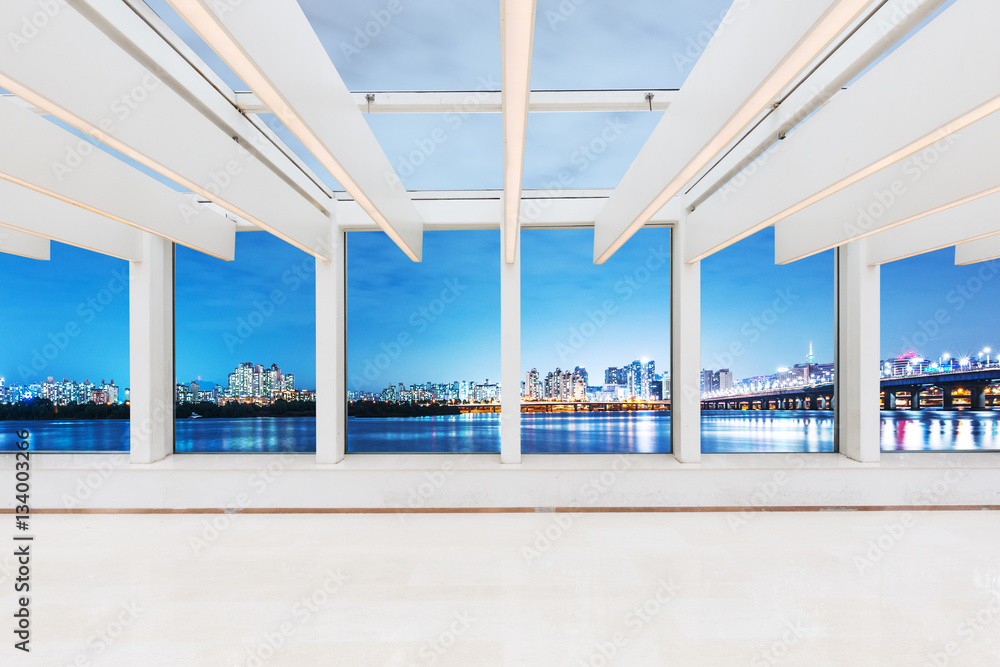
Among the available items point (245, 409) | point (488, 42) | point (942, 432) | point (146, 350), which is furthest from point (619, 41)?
point (942, 432)

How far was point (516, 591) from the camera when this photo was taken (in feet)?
11.9

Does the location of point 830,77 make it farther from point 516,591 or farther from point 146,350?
point 146,350

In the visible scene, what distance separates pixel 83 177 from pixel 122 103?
101 cm

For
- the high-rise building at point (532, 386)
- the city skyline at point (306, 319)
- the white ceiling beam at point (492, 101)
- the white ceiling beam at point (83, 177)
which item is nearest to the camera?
the white ceiling beam at point (83, 177)

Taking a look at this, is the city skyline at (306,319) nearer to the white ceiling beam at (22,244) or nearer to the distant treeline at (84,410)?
the distant treeline at (84,410)

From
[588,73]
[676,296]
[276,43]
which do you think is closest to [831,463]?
[676,296]

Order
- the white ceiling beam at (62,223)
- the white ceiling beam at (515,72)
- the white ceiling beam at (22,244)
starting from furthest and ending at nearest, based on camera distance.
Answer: the white ceiling beam at (22,244), the white ceiling beam at (62,223), the white ceiling beam at (515,72)

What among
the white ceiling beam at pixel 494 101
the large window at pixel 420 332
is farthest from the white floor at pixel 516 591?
the white ceiling beam at pixel 494 101

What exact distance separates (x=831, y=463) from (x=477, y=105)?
531cm

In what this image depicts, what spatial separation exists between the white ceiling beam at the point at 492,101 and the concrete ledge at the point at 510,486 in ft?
11.8

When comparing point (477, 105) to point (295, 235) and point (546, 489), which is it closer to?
point (295, 235)

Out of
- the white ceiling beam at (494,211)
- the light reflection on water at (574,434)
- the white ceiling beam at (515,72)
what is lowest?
the light reflection on water at (574,434)

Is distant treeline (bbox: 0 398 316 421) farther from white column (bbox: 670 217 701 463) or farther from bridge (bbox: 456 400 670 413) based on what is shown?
white column (bbox: 670 217 701 463)

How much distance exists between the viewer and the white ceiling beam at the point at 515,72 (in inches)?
65.7
